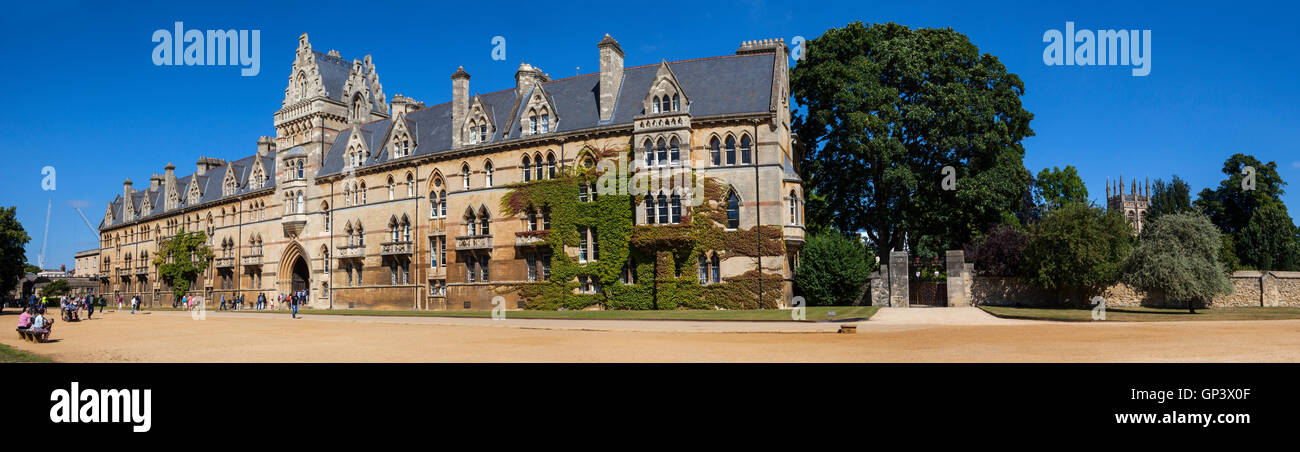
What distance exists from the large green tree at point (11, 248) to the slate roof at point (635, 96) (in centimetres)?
2529

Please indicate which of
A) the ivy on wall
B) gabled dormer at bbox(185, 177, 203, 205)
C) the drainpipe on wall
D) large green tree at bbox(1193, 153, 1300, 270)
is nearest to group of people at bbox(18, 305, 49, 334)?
the ivy on wall

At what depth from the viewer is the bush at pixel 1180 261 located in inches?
1247

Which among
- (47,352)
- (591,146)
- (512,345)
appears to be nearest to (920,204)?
(591,146)

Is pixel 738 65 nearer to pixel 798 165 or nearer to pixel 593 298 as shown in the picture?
pixel 798 165

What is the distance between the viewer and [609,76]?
141 feet

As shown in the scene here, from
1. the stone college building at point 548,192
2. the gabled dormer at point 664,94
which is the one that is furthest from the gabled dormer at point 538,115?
the gabled dormer at point 664,94

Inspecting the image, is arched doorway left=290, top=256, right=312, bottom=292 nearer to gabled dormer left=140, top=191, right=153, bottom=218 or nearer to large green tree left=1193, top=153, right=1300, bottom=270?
gabled dormer left=140, top=191, right=153, bottom=218

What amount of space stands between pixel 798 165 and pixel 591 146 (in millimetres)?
12599

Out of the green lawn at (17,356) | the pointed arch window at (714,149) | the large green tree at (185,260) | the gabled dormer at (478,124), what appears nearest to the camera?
the green lawn at (17,356)

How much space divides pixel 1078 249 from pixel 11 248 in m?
62.5

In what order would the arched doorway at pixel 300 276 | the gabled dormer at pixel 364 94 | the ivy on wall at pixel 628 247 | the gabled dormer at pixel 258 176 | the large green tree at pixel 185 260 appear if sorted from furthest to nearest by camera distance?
1. the large green tree at pixel 185 260
2. the gabled dormer at pixel 258 176
3. the gabled dormer at pixel 364 94
4. the arched doorway at pixel 300 276
5. the ivy on wall at pixel 628 247

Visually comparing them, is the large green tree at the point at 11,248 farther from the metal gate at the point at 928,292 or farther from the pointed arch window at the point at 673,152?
the metal gate at the point at 928,292

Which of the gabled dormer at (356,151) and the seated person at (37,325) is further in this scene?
the gabled dormer at (356,151)

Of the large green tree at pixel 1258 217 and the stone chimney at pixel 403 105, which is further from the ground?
the stone chimney at pixel 403 105
